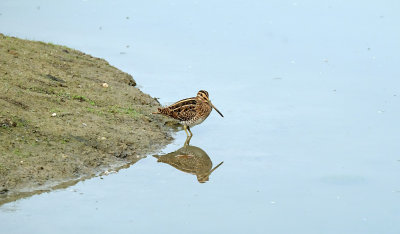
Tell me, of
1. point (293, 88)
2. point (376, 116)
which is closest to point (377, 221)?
point (376, 116)

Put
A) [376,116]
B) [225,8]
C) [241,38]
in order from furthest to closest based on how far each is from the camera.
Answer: [225,8], [241,38], [376,116]

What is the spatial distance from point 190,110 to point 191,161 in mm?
1002

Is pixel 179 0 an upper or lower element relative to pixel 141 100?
upper

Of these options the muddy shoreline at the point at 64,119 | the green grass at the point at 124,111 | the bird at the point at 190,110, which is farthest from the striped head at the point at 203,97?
the green grass at the point at 124,111

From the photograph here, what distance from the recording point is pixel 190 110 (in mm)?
10188

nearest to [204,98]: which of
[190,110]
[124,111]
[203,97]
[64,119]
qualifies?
[203,97]

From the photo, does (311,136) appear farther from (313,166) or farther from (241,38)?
(241,38)

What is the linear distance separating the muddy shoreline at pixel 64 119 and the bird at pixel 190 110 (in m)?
0.28

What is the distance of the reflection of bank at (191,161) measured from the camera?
9.02 meters

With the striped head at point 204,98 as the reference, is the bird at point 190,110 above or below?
below

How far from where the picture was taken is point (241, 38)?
14.3 meters

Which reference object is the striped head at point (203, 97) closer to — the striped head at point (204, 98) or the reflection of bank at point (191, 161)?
the striped head at point (204, 98)

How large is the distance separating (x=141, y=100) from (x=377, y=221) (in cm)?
469

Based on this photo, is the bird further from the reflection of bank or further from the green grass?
the reflection of bank
